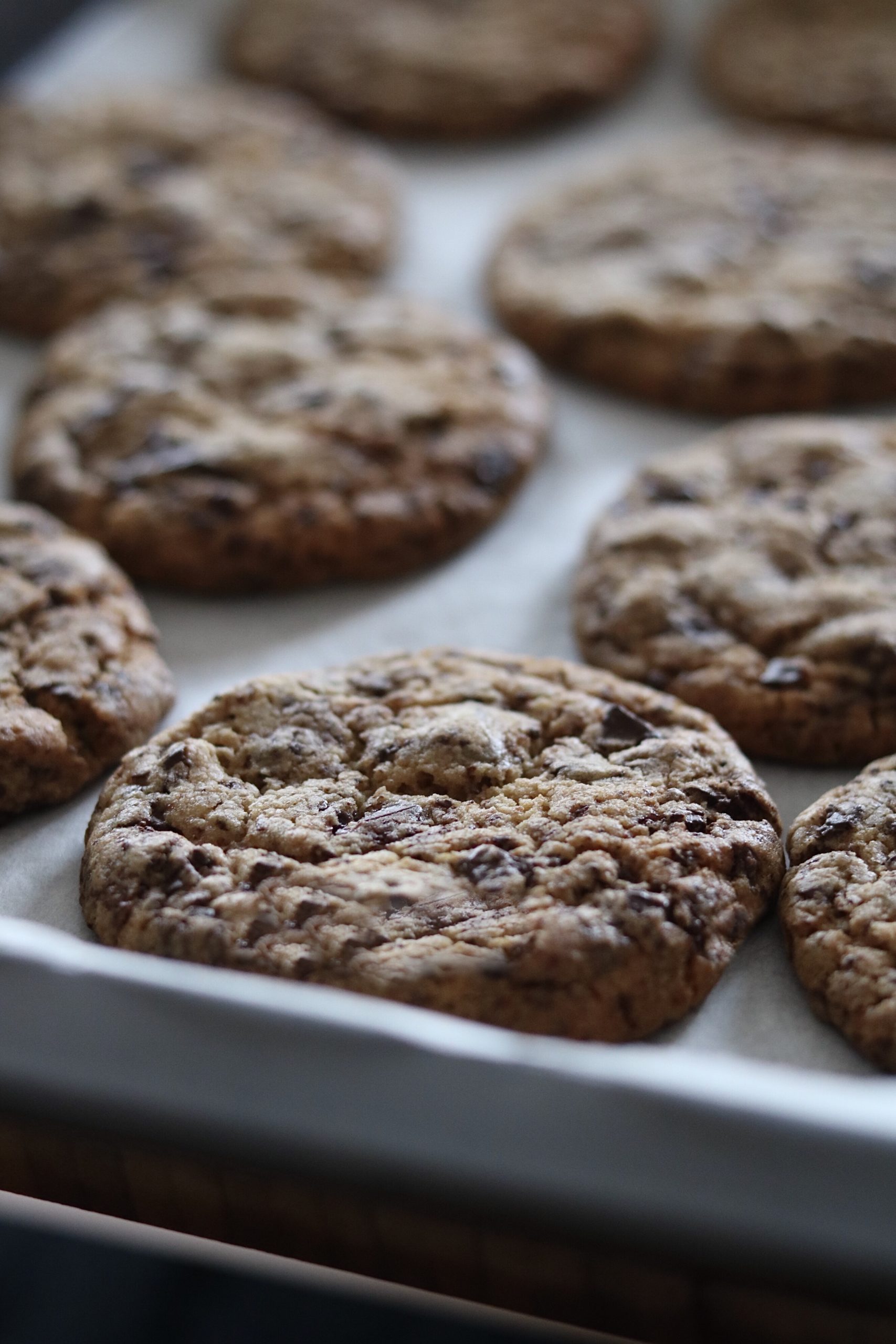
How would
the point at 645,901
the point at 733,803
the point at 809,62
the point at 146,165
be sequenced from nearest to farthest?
1. the point at 645,901
2. the point at 733,803
3. the point at 146,165
4. the point at 809,62

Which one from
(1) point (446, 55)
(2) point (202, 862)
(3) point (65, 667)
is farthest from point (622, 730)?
(1) point (446, 55)

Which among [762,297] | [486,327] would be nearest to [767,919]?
[762,297]

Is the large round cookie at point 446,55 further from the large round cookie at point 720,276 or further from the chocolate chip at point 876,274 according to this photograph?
the chocolate chip at point 876,274

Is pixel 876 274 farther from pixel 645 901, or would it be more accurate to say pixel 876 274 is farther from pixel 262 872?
pixel 262 872

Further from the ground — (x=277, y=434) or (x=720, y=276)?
(x=720, y=276)

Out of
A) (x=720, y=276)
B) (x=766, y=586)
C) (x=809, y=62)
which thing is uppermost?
(x=809, y=62)

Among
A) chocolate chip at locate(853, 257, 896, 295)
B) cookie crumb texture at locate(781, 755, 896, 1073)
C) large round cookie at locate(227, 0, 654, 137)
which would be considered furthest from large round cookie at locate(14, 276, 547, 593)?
large round cookie at locate(227, 0, 654, 137)
